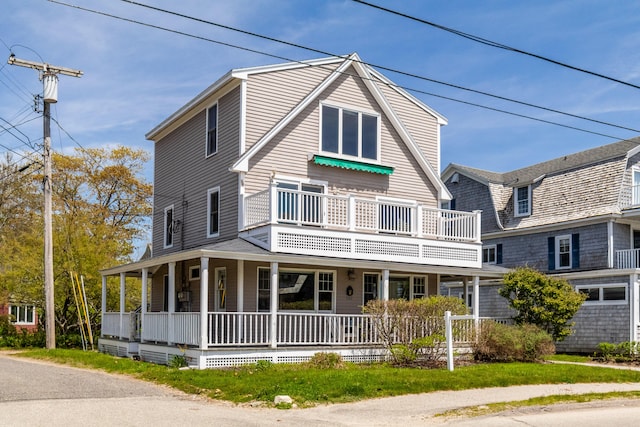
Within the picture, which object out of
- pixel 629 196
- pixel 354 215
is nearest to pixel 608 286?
pixel 629 196

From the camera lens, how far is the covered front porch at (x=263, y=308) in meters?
18.8

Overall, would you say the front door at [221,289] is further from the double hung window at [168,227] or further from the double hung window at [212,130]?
the double hung window at [168,227]

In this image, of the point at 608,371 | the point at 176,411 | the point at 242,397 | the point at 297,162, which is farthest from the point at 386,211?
the point at 176,411

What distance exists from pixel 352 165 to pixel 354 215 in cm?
309

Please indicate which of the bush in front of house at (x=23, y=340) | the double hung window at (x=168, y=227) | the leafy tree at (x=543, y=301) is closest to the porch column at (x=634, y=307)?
the leafy tree at (x=543, y=301)

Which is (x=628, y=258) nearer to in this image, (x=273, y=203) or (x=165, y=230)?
(x=273, y=203)

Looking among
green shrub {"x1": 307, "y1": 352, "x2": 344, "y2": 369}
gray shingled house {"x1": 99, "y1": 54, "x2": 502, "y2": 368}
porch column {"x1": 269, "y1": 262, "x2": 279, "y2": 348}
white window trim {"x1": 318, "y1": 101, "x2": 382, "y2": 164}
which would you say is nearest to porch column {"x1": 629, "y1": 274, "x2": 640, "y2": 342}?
gray shingled house {"x1": 99, "y1": 54, "x2": 502, "y2": 368}

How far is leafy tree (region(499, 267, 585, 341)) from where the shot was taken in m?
23.5

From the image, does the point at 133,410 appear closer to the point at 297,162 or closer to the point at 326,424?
the point at 326,424

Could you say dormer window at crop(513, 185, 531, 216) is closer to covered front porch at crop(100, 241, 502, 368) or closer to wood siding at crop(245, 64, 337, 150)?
covered front porch at crop(100, 241, 502, 368)

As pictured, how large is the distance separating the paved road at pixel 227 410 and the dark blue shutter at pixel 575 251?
16.0 m

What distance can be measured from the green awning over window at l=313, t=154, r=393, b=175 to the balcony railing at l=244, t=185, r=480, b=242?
56.3 inches

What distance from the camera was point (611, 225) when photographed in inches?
1193

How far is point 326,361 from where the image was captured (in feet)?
62.3
